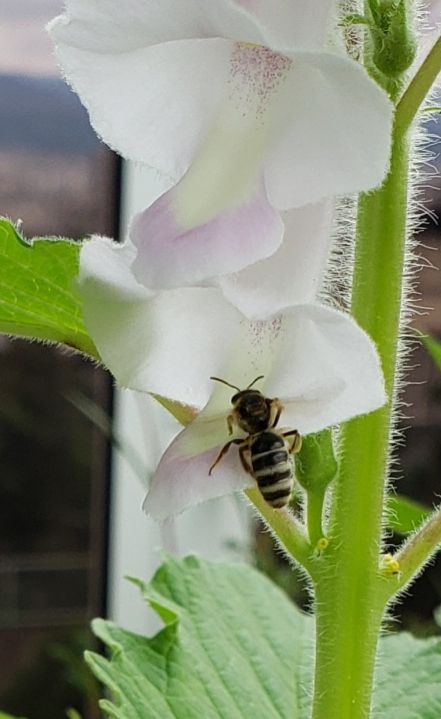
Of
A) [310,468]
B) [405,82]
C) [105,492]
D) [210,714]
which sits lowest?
[105,492]

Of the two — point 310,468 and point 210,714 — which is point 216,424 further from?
point 210,714

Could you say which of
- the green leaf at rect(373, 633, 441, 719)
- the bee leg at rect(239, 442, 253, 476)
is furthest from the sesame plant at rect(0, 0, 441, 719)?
the green leaf at rect(373, 633, 441, 719)

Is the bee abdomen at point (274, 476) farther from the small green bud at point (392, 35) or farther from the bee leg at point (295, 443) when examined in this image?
the small green bud at point (392, 35)

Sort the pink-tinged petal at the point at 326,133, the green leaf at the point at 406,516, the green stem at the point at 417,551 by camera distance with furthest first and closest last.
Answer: the green leaf at the point at 406,516 → the green stem at the point at 417,551 → the pink-tinged petal at the point at 326,133

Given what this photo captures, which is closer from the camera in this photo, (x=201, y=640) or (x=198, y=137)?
(x=198, y=137)

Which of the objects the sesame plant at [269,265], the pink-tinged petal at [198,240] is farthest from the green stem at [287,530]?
the pink-tinged petal at [198,240]

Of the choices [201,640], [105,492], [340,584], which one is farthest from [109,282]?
[105,492]
